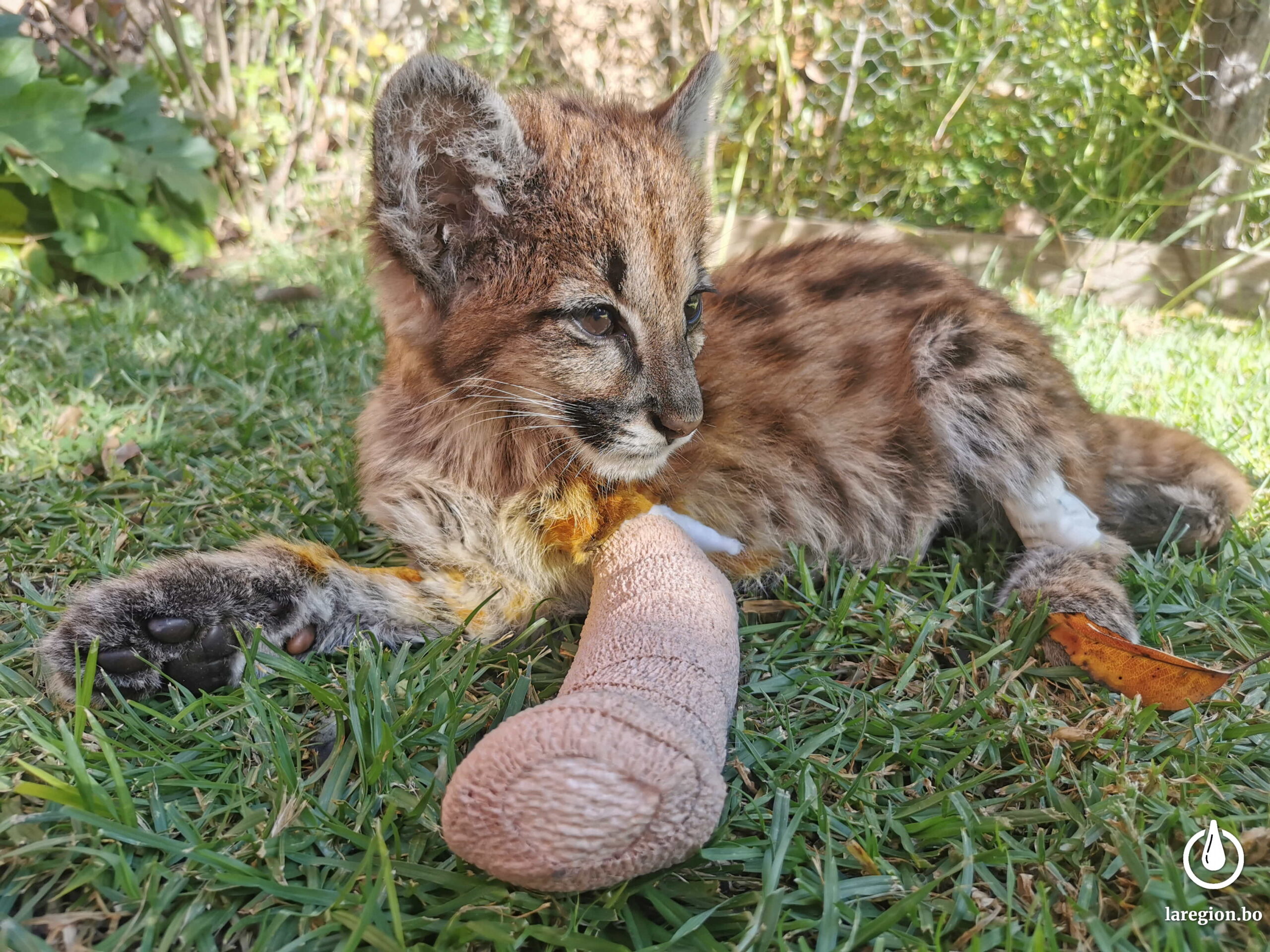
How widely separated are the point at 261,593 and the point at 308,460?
1021 millimetres

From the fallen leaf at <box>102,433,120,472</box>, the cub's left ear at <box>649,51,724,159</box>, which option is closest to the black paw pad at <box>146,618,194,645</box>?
the fallen leaf at <box>102,433,120,472</box>

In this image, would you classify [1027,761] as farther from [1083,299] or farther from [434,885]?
[1083,299]

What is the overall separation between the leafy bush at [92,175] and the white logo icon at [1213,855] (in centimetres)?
525

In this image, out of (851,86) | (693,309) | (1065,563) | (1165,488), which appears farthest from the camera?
(851,86)

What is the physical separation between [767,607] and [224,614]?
1.30 m

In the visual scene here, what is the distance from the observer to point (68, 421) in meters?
3.03

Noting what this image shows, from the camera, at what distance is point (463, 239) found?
2029 millimetres

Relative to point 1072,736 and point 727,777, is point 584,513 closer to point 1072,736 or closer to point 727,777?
point 727,777

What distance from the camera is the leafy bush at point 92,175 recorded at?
171 inches

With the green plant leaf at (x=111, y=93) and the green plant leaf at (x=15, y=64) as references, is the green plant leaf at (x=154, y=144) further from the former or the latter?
the green plant leaf at (x=15, y=64)

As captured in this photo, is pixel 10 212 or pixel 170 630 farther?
pixel 10 212

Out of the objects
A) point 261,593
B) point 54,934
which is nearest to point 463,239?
point 261,593

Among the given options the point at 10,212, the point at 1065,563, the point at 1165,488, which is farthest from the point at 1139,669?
the point at 10,212

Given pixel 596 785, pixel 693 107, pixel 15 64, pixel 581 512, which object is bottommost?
pixel 581 512
